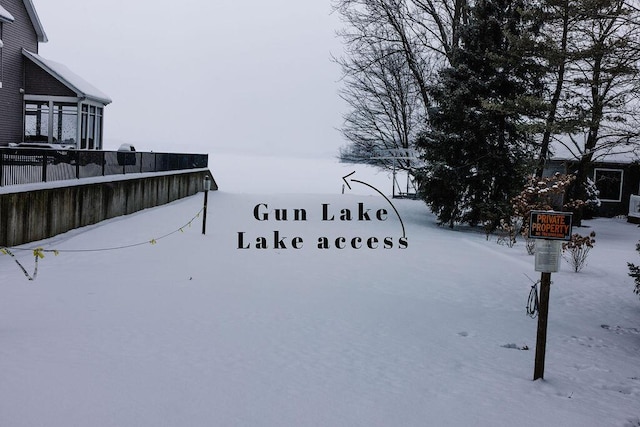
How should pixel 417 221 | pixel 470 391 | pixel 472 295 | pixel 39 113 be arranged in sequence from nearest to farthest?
pixel 470 391, pixel 472 295, pixel 417 221, pixel 39 113

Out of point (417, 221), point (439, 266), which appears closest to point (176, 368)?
point (439, 266)

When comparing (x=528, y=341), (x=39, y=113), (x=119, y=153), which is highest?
(x=39, y=113)

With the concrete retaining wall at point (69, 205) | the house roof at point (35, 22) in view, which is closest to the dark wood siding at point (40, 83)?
the house roof at point (35, 22)

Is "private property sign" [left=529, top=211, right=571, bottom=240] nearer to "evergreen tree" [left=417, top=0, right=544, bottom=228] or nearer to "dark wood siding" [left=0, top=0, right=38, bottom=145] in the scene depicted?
"evergreen tree" [left=417, top=0, right=544, bottom=228]

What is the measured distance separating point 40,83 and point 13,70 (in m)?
1.20

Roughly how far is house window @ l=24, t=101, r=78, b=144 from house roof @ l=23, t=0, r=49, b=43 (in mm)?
3511

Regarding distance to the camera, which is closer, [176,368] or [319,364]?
[176,368]

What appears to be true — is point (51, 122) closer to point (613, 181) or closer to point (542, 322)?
point (542, 322)

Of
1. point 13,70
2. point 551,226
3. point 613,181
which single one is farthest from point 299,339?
point 613,181

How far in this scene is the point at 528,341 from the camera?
9125mm

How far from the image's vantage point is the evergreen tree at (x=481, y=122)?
72.6 ft

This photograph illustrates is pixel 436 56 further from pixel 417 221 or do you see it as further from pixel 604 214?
pixel 604 214

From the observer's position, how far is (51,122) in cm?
2738

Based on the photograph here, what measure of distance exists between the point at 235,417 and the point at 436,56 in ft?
90.1
